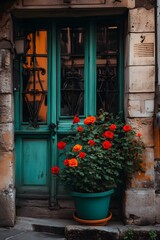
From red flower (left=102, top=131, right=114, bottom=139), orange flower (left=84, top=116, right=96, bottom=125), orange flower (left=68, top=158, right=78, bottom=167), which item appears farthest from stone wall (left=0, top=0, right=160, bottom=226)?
orange flower (left=68, top=158, right=78, bottom=167)

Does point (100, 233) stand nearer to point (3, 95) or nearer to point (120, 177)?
point (120, 177)

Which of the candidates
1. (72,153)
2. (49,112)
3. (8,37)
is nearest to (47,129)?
(49,112)

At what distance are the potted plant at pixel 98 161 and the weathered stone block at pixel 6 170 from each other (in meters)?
0.60

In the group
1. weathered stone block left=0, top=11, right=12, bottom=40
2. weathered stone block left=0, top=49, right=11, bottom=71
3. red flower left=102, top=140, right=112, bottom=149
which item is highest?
weathered stone block left=0, top=11, right=12, bottom=40

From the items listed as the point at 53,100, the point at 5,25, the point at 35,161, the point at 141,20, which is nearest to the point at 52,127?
the point at 53,100

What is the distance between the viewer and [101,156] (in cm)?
448

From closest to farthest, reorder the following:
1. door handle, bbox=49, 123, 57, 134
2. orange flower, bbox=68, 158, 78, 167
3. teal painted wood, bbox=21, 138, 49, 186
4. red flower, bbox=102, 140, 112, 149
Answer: orange flower, bbox=68, 158, 78, 167 < red flower, bbox=102, 140, 112, 149 < door handle, bbox=49, 123, 57, 134 < teal painted wood, bbox=21, 138, 49, 186

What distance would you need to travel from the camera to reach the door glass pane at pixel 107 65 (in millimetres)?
5145

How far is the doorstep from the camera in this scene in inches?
175

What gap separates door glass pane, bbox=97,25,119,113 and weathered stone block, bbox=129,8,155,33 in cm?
45

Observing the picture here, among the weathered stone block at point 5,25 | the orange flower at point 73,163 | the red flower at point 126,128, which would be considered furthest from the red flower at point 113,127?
the weathered stone block at point 5,25

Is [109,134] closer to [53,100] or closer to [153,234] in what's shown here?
[53,100]

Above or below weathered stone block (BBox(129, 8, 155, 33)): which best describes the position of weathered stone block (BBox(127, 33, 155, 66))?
below

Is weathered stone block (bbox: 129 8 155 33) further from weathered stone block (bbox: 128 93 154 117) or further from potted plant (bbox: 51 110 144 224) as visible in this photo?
potted plant (bbox: 51 110 144 224)
